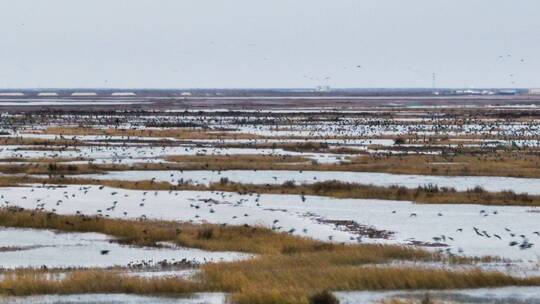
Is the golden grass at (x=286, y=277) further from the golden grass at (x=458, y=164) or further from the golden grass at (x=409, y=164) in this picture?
the golden grass at (x=409, y=164)

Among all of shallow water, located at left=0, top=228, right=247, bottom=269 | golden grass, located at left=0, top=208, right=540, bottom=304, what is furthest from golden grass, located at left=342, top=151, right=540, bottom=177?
shallow water, located at left=0, top=228, right=247, bottom=269

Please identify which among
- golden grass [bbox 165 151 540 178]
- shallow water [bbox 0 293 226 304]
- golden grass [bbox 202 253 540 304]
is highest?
golden grass [bbox 202 253 540 304]

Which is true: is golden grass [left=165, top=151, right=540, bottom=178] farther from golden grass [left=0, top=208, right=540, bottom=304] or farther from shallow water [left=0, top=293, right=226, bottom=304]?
shallow water [left=0, top=293, right=226, bottom=304]

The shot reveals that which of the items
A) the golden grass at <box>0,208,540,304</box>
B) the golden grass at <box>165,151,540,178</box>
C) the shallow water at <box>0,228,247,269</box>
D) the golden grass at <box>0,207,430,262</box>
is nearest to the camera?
the golden grass at <box>0,208,540,304</box>

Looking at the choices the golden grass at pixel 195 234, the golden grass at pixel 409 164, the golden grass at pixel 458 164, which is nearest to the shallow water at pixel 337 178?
the golden grass at pixel 409 164

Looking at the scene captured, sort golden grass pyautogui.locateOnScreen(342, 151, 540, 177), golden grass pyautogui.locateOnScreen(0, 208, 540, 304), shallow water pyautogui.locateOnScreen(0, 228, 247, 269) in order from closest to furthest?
golden grass pyautogui.locateOnScreen(0, 208, 540, 304) → shallow water pyautogui.locateOnScreen(0, 228, 247, 269) → golden grass pyautogui.locateOnScreen(342, 151, 540, 177)

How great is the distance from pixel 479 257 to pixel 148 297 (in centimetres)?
777

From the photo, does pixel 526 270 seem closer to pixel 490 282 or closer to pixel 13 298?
pixel 490 282

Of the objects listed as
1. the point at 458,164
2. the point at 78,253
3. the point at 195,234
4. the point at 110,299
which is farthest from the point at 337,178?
the point at 110,299

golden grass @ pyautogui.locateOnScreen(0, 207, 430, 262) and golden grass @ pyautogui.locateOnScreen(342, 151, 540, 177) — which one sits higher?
golden grass @ pyautogui.locateOnScreen(0, 207, 430, 262)

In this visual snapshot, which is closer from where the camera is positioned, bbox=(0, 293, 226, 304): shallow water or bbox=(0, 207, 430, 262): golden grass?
bbox=(0, 293, 226, 304): shallow water

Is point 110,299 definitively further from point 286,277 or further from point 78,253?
point 78,253

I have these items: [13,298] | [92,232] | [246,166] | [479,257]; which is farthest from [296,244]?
[246,166]

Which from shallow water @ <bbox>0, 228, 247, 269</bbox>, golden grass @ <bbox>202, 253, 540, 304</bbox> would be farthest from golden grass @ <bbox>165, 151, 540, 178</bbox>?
golden grass @ <bbox>202, 253, 540, 304</bbox>
